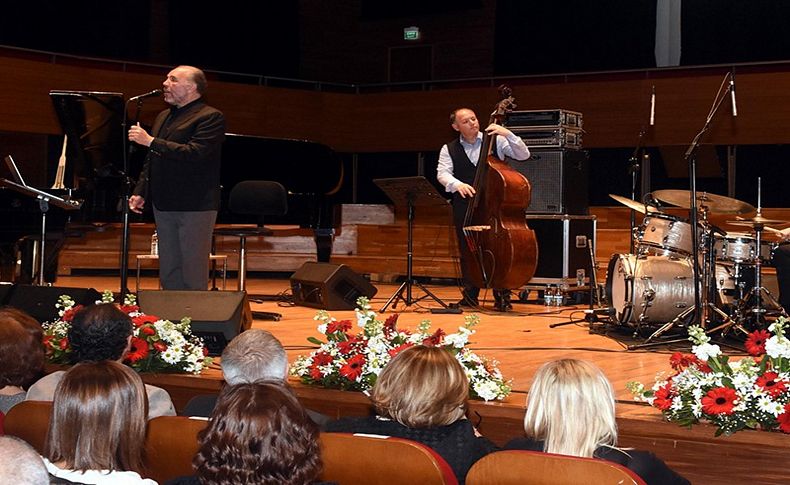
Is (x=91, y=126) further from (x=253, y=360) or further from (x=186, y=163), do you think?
(x=253, y=360)

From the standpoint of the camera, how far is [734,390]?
3361 mm

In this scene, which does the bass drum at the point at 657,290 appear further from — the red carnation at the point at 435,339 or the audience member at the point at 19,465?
the audience member at the point at 19,465

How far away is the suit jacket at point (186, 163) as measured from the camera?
5.62 m

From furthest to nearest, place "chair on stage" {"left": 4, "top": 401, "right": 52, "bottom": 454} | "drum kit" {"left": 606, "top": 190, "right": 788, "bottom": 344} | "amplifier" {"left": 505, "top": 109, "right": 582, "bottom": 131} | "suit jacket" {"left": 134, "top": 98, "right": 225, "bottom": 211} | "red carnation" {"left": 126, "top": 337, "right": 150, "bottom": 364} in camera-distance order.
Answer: "amplifier" {"left": 505, "top": 109, "right": 582, "bottom": 131} < "drum kit" {"left": 606, "top": 190, "right": 788, "bottom": 344} < "suit jacket" {"left": 134, "top": 98, "right": 225, "bottom": 211} < "red carnation" {"left": 126, "top": 337, "right": 150, "bottom": 364} < "chair on stage" {"left": 4, "top": 401, "right": 52, "bottom": 454}

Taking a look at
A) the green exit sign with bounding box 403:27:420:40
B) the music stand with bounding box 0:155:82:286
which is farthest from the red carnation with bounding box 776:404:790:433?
the green exit sign with bounding box 403:27:420:40

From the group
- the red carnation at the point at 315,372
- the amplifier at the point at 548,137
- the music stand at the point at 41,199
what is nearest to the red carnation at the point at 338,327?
the red carnation at the point at 315,372

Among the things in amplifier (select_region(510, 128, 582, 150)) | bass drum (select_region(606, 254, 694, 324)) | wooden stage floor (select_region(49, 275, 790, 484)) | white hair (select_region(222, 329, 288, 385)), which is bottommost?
wooden stage floor (select_region(49, 275, 790, 484))

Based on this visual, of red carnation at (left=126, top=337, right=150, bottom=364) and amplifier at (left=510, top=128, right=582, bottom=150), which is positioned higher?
amplifier at (left=510, top=128, right=582, bottom=150)

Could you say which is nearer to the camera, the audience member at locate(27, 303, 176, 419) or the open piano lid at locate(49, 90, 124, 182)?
the audience member at locate(27, 303, 176, 419)

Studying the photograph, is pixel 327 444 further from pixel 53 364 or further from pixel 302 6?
pixel 302 6

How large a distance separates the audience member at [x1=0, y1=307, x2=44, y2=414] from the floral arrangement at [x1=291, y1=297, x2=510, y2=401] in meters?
1.10

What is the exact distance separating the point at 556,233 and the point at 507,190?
172 centimetres

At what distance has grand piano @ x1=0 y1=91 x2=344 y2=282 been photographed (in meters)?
6.85

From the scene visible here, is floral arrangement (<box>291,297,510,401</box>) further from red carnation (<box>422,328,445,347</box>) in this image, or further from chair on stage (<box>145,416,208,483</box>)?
chair on stage (<box>145,416,208,483</box>)
